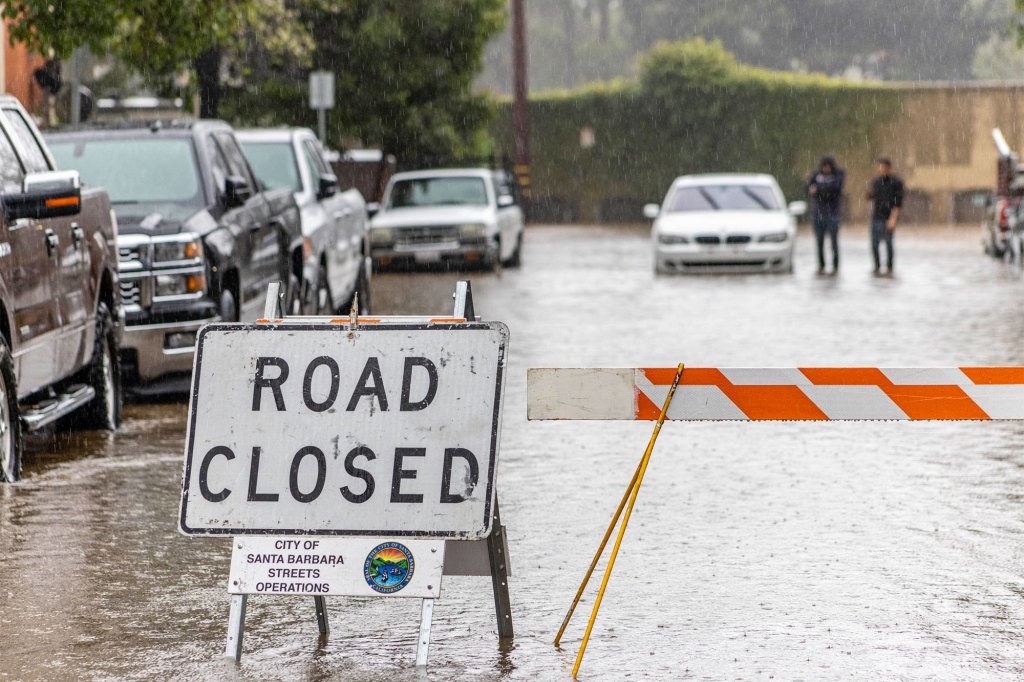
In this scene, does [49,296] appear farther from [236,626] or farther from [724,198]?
[724,198]

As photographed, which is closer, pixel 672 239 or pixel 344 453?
pixel 344 453

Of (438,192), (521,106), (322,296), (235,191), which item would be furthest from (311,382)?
(521,106)

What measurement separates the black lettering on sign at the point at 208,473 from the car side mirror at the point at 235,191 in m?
7.19

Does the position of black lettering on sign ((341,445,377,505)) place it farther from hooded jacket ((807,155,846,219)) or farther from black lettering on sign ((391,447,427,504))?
hooded jacket ((807,155,846,219))

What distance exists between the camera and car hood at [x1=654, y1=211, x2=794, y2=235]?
84.4 ft

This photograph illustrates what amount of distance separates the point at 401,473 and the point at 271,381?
1.67 ft

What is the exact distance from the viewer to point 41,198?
940 centimetres

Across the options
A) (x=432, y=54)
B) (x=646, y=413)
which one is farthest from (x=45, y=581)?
(x=432, y=54)

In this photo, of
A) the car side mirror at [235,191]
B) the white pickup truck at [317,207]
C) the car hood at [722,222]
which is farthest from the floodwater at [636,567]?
the car hood at [722,222]

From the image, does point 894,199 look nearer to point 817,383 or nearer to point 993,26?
point 817,383

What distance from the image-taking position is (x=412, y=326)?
5934mm

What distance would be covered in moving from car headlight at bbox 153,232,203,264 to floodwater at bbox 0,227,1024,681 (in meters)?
0.99

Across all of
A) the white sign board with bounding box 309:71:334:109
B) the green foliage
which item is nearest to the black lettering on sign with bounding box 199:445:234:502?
the green foliage

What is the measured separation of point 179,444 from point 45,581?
371cm
